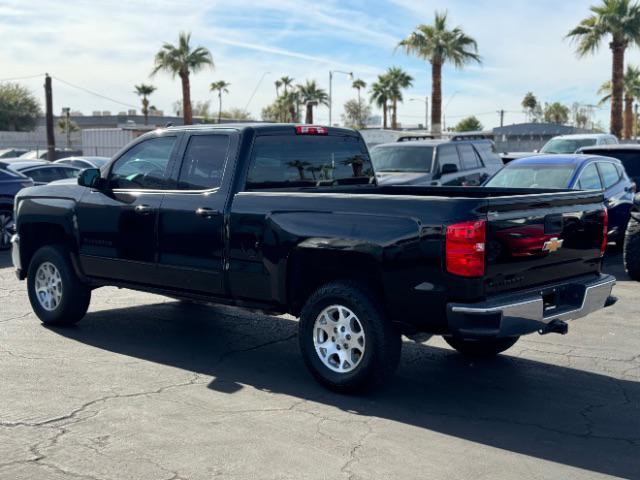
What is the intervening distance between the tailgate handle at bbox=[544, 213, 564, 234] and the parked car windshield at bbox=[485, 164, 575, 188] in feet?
20.5

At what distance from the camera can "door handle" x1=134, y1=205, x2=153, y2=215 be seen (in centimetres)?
732

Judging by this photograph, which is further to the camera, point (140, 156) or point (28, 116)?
point (28, 116)

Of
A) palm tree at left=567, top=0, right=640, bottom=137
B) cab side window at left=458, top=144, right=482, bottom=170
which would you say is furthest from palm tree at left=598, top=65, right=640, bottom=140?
cab side window at left=458, top=144, right=482, bottom=170

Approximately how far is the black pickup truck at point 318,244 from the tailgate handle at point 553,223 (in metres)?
0.01

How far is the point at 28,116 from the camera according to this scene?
80.5 metres

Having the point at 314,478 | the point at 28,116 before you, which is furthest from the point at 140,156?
the point at 28,116

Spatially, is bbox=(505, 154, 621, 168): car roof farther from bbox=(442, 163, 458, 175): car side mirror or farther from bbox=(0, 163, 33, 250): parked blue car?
bbox=(0, 163, 33, 250): parked blue car

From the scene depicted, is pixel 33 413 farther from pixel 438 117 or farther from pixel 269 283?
pixel 438 117

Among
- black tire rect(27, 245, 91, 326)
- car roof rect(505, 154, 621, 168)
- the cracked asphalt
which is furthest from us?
car roof rect(505, 154, 621, 168)

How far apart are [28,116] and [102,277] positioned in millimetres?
78245

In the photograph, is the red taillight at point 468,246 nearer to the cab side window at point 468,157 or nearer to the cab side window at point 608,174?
the cab side window at point 608,174

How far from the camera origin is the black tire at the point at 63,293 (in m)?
8.09

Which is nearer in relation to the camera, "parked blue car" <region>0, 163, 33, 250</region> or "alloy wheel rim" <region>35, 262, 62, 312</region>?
"alloy wheel rim" <region>35, 262, 62, 312</region>

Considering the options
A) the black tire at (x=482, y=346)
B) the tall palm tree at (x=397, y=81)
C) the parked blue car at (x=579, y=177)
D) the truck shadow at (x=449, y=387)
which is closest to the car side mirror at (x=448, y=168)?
the parked blue car at (x=579, y=177)
